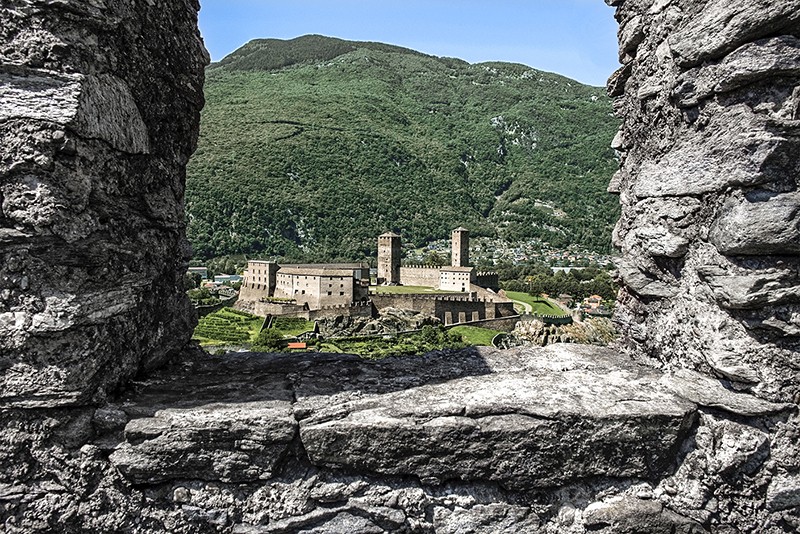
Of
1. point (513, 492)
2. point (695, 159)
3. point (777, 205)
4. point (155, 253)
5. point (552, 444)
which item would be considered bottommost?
point (513, 492)

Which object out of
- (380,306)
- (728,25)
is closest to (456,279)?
(380,306)

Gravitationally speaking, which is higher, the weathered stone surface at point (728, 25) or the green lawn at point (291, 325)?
the weathered stone surface at point (728, 25)

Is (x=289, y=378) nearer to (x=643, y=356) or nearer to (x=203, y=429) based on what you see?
(x=203, y=429)

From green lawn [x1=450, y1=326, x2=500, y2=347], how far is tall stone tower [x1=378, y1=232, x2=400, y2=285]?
77.5ft

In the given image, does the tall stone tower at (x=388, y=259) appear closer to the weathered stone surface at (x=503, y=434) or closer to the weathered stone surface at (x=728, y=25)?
the weathered stone surface at (x=728, y=25)

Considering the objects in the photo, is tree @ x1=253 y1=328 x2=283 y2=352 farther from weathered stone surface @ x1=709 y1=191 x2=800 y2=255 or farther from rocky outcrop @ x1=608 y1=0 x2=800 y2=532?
weathered stone surface @ x1=709 y1=191 x2=800 y2=255

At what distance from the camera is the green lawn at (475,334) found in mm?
35947

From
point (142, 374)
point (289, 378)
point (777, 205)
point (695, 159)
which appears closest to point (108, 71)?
point (142, 374)

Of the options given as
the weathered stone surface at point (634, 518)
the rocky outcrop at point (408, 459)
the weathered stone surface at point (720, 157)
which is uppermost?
the weathered stone surface at point (720, 157)

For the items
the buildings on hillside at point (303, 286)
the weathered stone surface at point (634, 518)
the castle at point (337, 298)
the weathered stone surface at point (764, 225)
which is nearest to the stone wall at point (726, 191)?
the weathered stone surface at point (764, 225)

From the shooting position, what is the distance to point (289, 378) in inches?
126

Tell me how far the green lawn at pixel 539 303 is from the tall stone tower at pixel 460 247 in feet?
33.3

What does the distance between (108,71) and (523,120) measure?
174 metres

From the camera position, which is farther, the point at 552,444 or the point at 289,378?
the point at 289,378
